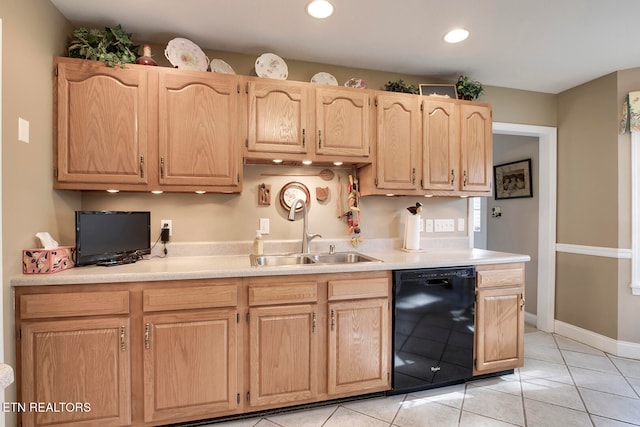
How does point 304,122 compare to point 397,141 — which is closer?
point 304,122

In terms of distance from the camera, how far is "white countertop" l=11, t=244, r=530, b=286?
1514 millimetres

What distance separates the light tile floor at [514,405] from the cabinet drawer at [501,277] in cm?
73

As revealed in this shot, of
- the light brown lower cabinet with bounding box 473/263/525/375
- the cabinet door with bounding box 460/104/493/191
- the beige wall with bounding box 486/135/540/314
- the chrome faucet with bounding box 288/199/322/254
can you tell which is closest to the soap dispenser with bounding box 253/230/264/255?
the chrome faucet with bounding box 288/199/322/254

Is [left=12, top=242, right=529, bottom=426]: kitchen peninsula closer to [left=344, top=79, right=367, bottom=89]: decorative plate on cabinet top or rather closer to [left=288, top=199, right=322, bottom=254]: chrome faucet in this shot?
[left=288, top=199, right=322, bottom=254]: chrome faucet

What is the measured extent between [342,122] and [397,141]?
1.56ft

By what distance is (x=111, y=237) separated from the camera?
1843mm

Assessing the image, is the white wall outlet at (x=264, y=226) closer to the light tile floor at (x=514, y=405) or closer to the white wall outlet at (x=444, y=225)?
the light tile floor at (x=514, y=405)

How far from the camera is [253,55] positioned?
7.64ft

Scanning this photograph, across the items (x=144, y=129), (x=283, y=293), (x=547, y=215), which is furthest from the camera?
(x=547, y=215)

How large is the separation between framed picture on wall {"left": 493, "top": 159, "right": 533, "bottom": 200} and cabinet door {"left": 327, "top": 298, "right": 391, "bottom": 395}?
261cm

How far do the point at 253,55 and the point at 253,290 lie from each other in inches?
71.3

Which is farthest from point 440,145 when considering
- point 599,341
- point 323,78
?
point 599,341

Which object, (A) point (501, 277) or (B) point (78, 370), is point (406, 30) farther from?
(B) point (78, 370)

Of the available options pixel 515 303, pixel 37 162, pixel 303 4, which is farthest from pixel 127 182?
pixel 515 303
